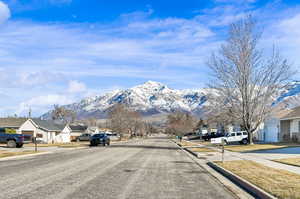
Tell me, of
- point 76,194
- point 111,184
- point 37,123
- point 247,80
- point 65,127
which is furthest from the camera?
point 65,127

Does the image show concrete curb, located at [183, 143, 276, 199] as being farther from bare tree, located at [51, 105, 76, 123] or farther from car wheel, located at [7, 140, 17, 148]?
bare tree, located at [51, 105, 76, 123]

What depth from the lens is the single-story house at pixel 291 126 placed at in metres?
48.3

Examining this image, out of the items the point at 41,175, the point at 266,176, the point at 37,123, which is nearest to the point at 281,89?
the point at 266,176

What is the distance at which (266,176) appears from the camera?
45.7 ft

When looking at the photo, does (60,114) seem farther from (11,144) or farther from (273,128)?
(11,144)

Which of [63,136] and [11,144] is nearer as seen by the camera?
[11,144]

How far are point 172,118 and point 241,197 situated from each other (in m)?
141

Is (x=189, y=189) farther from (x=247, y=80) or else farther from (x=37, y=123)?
(x=37, y=123)

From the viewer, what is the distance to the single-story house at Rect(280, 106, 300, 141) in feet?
159

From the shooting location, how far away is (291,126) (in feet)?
173

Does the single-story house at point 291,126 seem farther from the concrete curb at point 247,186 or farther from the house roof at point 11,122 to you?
the house roof at point 11,122

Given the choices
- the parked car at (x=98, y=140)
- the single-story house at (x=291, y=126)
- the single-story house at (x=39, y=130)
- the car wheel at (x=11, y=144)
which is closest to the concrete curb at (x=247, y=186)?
the car wheel at (x=11, y=144)

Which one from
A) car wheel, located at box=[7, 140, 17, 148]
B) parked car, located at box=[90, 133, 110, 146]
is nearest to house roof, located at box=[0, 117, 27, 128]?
parked car, located at box=[90, 133, 110, 146]

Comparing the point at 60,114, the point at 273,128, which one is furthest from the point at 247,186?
the point at 60,114
